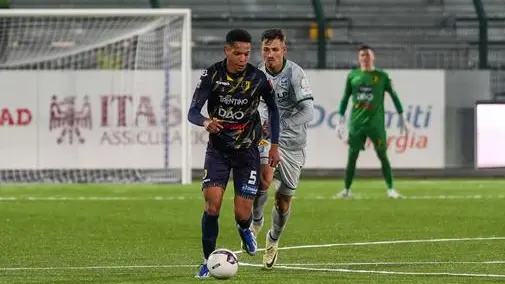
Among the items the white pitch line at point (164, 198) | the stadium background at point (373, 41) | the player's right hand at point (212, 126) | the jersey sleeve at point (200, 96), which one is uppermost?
the stadium background at point (373, 41)

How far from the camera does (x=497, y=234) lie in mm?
14828

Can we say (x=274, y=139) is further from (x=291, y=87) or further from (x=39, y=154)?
(x=39, y=154)

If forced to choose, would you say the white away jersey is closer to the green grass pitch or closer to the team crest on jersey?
the team crest on jersey

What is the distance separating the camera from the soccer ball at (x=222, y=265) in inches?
393

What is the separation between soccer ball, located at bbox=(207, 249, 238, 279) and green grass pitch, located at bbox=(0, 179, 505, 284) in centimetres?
23

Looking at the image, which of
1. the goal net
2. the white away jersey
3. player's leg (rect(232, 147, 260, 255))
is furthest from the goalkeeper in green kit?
player's leg (rect(232, 147, 260, 255))

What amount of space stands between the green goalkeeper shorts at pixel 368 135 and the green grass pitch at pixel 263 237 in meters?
0.83

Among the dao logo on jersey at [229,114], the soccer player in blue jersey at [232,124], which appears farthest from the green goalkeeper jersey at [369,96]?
the dao logo on jersey at [229,114]

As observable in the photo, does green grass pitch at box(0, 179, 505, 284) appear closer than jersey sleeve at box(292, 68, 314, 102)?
Yes

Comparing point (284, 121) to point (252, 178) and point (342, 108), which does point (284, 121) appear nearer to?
point (252, 178)

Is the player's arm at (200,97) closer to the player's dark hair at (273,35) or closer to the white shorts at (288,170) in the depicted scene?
the player's dark hair at (273,35)

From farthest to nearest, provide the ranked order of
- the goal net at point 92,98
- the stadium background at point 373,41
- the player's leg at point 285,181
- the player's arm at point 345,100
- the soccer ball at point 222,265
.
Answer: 1. the stadium background at point 373,41
2. the goal net at point 92,98
3. the player's arm at point 345,100
4. the player's leg at point 285,181
5. the soccer ball at point 222,265

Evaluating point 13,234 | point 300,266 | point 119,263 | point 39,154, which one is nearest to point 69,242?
point 13,234

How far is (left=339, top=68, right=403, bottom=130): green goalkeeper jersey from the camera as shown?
20906 millimetres
